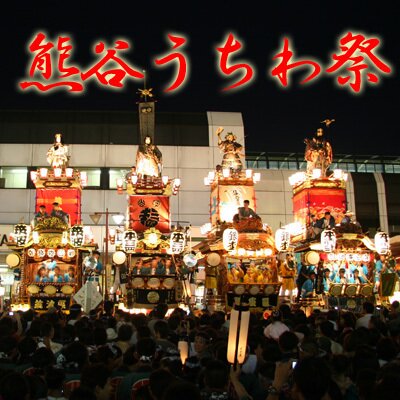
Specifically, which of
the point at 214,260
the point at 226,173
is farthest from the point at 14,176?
the point at 214,260

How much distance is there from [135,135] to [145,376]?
37962 mm

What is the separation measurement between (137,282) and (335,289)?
927cm

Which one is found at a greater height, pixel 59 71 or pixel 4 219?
pixel 59 71

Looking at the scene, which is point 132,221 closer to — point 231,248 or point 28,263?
point 28,263

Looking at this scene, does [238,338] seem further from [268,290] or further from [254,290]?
[268,290]

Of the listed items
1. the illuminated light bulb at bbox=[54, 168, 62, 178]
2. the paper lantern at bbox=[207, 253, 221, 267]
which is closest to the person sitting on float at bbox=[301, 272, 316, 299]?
the paper lantern at bbox=[207, 253, 221, 267]

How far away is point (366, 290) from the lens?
25.4 metres

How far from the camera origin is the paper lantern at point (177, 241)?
2631cm

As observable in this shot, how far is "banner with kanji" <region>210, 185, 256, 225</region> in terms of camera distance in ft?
122

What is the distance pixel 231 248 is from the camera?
956 inches

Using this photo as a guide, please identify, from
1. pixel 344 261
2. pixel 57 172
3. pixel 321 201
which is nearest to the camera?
pixel 344 261

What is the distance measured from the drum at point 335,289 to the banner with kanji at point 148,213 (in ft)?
34.8

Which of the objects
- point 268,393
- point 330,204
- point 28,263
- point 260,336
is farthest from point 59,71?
point 268,393

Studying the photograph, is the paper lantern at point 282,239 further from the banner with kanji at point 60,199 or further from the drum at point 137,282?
the banner with kanji at point 60,199
